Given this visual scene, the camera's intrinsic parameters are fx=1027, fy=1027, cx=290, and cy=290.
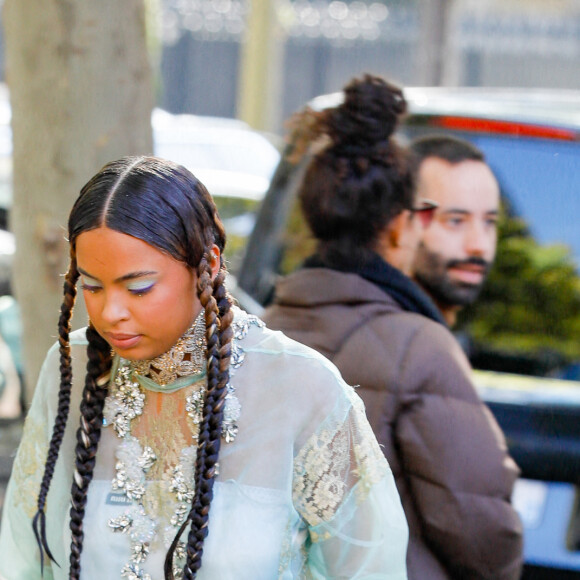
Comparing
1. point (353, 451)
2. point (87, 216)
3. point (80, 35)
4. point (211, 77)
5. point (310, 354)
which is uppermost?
point (80, 35)

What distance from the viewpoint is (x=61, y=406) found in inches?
76.7

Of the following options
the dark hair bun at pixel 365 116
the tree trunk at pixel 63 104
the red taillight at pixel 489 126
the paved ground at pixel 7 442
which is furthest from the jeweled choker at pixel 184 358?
the paved ground at pixel 7 442

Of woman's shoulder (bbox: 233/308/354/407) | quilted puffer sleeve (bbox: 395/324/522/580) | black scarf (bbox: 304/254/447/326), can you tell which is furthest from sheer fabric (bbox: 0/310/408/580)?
black scarf (bbox: 304/254/447/326)

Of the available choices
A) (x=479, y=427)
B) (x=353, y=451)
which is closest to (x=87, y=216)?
(x=353, y=451)

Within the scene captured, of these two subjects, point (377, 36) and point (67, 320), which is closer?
point (67, 320)

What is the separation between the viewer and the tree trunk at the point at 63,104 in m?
2.90

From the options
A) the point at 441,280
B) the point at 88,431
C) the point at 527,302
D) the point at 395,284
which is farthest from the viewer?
the point at 527,302

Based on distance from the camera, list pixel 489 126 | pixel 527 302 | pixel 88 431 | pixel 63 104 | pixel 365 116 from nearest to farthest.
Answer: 1. pixel 88 431
2. pixel 365 116
3. pixel 63 104
4. pixel 489 126
5. pixel 527 302

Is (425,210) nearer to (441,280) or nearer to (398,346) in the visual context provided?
(441,280)

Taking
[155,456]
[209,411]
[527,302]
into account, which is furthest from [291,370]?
[527,302]

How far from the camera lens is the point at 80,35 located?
9.51ft

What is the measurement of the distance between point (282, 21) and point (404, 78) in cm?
249

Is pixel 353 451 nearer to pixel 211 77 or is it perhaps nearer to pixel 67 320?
pixel 67 320

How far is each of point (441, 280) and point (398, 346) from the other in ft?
2.42
